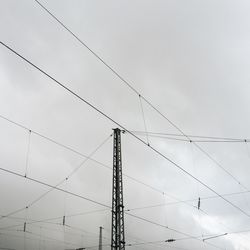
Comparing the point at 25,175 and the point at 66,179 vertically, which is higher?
the point at 66,179

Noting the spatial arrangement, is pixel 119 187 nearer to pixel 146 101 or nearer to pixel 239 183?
pixel 146 101

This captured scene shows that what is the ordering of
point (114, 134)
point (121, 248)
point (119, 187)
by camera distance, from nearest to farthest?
point (121, 248)
point (119, 187)
point (114, 134)

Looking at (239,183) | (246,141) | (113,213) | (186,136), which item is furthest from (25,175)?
(239,183)

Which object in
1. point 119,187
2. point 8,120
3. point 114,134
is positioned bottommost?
point 119,187

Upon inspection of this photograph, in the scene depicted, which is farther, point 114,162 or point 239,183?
point 239,183

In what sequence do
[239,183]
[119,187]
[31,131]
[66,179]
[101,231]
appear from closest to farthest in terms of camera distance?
[31,131] < [119,187] < [66,179] < [239,183] < [101,231]

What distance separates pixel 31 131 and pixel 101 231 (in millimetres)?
30763

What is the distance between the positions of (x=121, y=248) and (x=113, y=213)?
237 centimetres

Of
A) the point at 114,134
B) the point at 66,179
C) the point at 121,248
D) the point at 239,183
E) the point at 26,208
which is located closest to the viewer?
the point at 121,248

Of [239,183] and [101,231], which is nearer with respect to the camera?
[239,183]

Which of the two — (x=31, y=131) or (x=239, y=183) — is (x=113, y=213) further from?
(x=239, y=183)

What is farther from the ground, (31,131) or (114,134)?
(114,134)

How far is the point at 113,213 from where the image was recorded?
2562cm

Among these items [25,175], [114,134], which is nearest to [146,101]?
[114,134]
